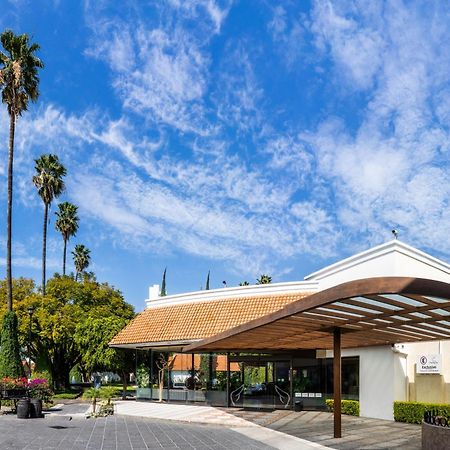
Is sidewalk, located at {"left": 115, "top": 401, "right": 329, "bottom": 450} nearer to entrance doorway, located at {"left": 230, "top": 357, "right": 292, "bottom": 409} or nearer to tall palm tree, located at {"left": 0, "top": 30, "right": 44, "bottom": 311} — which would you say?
entrance doorway, located at {"left": 230, "top": 357, "right": 292, "bottom": 409}

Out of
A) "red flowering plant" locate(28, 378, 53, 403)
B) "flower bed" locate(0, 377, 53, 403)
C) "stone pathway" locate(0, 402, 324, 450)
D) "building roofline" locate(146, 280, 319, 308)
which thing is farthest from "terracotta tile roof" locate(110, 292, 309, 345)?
"stone pathway" locate(0, 402, 324, 450)

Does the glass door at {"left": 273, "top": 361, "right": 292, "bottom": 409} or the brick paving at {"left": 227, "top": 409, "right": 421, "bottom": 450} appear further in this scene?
the glass door at {"left": 273, "top": 361, "right": 292, "bottom": 409}

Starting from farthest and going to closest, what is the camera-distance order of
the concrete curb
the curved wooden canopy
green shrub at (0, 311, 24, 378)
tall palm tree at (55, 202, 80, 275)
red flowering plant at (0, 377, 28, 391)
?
tall palm tree at (55, 202, 80, 275)
green shrub at (0, 311, 24, 378)
red flowering plant at (0, 377, 28, 391)
the concrete curb
the curved wooden canopy

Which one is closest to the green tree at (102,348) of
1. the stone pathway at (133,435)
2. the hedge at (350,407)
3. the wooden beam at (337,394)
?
the stone pathway at (133,435)

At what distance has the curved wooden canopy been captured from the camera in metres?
9.41

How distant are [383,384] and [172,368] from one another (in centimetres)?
1100

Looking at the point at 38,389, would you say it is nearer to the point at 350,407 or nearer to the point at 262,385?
the point at 262,385

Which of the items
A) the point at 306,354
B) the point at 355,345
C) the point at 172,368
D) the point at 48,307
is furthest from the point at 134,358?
the point at 355,345

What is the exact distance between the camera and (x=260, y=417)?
21.2 metres

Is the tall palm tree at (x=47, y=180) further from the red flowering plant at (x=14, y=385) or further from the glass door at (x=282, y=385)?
the glass door at (x=282, y=385)

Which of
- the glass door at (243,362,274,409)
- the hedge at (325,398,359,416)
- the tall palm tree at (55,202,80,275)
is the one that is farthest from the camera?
the tall palm tree at (55,202,80,275)

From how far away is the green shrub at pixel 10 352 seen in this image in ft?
91.5

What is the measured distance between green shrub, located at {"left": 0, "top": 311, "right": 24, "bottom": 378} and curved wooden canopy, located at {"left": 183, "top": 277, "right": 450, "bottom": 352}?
1330 cm

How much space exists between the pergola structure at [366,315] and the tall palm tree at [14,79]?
17000 millimetres
